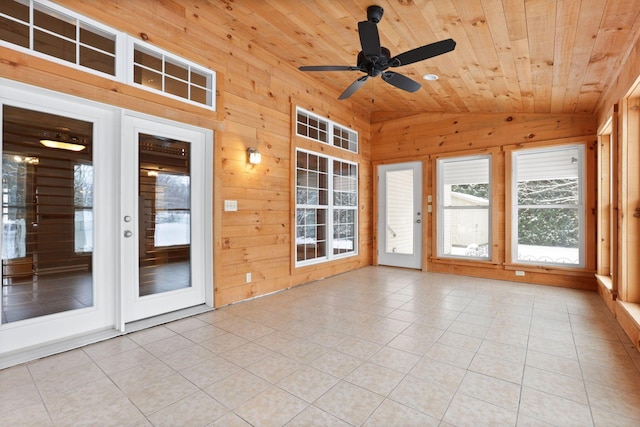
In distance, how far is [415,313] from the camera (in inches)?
139

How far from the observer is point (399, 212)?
6324mm

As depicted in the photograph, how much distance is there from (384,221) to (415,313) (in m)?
3.14

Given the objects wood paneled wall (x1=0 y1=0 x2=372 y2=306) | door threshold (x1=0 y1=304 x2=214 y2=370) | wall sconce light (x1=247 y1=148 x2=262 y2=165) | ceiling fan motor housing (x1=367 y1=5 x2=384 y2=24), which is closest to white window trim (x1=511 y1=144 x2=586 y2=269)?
wood paneled wall (x1=0 y1=0 x2=372 y2=306)

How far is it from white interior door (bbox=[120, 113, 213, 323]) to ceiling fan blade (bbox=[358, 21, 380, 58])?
1.98 meters

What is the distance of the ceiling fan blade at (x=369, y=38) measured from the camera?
2480 mm

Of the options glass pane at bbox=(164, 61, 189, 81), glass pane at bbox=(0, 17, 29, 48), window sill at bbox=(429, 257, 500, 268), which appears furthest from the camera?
window sill at bbox=(429, 257, 500, 268)

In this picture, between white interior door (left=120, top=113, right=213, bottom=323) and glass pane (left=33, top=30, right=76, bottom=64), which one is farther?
white interior door (left=120, top=113, right=213, bottom=323)

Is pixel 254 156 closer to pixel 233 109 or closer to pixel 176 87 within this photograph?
pixel 233 109

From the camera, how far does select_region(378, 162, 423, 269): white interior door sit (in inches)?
239

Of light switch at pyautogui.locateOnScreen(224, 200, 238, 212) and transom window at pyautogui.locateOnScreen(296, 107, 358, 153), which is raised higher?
transom window at pyautogui.locateOnScreen(296, 107, 358, 153)

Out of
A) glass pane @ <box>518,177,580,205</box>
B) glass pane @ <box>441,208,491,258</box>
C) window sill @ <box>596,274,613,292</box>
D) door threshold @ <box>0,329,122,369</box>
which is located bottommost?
door threshold @ <box>0,329,122,369</box>

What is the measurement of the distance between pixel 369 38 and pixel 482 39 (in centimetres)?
120

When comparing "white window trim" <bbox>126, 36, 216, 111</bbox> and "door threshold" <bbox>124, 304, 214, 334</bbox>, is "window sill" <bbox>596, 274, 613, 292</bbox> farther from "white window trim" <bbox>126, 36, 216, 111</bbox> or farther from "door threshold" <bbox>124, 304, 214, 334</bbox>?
"white window trim" <bbox>126, 36, 216, 111</bbox>

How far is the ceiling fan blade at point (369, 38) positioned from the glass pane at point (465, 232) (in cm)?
377
